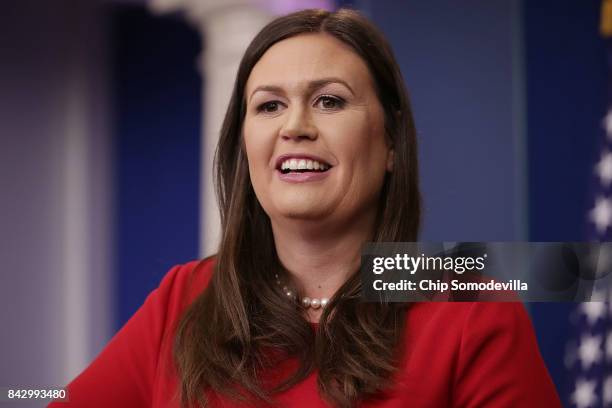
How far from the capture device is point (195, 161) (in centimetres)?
211

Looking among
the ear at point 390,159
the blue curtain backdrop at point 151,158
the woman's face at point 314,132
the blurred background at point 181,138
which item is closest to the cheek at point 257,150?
the woman's face at point 314,132

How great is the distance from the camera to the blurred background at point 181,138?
1.91 metres

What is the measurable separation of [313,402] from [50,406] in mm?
475

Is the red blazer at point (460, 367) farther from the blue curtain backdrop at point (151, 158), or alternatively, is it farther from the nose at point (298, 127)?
the blue curtain backdrop at point (151, 158)

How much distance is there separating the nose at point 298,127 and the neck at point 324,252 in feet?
0.46

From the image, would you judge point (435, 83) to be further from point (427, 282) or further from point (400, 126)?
point (427, 282)

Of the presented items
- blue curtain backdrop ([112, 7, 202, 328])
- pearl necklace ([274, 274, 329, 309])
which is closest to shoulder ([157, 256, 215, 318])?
pearl necklace ([274, 274, 329, 309])

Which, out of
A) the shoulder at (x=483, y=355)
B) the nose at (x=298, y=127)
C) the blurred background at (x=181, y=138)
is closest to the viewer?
the shoulder at (x=483, y=355)

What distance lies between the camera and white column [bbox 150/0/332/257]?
6.61 ft

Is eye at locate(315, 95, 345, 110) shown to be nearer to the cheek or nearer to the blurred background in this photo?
the cheek

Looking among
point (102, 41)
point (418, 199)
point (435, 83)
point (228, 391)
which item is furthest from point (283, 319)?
point (102, 41)

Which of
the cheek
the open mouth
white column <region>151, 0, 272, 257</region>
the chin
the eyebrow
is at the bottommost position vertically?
the chin

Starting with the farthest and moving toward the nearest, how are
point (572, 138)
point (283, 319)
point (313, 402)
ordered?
1. point (572, 138)
2. point (283, 319)
3. point (313, 402)

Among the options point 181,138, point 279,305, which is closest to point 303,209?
point 279,305
